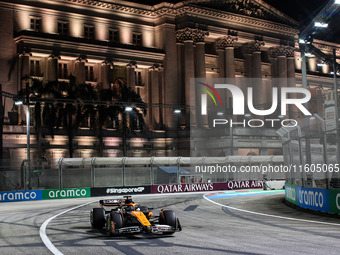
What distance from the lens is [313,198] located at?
22938 mm

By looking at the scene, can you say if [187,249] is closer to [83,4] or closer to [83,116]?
[83,116]

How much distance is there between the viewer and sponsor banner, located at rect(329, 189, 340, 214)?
2027cm

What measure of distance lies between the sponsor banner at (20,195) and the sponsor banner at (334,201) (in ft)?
92.7

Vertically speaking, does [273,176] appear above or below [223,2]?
below

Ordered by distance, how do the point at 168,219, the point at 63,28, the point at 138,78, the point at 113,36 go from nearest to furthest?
the point at 168,219 < the point at 63,28 < the point at 113,36 < the point at 138,78

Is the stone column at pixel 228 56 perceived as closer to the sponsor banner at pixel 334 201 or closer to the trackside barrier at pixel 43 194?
the trackside barrier at pixel 43 194

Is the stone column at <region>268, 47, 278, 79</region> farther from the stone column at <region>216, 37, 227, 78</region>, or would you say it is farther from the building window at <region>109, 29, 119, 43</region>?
the building window at <region>109, 29, 119, 43</region>

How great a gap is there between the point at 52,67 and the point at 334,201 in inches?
2160

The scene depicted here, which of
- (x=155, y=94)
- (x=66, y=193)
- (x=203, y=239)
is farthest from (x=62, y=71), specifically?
(x=203, y=239)

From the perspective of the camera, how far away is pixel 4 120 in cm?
6444

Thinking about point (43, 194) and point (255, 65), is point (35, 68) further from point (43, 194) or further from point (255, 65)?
point (255, 65)

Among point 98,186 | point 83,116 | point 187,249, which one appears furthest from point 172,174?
point 187,249

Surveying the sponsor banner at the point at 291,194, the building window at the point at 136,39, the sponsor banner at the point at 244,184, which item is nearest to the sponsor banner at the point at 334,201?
the sponsor banner at the point at 291,194

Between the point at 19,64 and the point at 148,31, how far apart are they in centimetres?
2254
